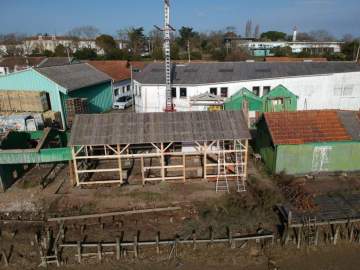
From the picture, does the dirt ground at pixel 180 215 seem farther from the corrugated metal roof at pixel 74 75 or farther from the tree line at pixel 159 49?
the tree line at pixel 159 49

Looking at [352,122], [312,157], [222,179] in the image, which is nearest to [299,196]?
[312,157]

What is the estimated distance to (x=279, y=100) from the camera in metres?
28.8

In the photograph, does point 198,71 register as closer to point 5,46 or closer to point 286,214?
point 286,214

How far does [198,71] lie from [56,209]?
21.5m

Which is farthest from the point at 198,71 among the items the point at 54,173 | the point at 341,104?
the point at 54,173

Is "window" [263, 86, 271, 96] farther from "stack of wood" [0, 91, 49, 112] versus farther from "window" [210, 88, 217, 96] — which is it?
"stack of wood" [0, 91, 49, 112]

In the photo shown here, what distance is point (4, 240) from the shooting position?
44.5 ft

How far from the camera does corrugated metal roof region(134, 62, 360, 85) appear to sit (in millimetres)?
30188

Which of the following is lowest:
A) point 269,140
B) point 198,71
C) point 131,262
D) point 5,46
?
Answer: point 131,262

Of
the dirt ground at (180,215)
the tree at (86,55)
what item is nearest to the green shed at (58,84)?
the dirt ground at (180,215)

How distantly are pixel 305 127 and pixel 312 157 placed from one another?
1896 mm

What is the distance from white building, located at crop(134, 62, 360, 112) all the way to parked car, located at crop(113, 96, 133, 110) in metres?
4.09

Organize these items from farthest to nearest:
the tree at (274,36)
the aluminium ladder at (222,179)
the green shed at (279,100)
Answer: the tree at (274,36)
the green shed at (279,100)
the aluminium ladder at (222,179)

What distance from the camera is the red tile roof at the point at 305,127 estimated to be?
18000mm
